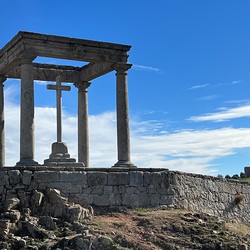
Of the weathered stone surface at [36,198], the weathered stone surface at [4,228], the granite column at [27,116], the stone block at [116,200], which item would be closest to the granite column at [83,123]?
the granite column at [27,116]

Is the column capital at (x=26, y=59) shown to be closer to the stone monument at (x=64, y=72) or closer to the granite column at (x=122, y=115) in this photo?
the stone monument at (x=64, y=72)

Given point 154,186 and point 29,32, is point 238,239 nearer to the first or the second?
point 154,186

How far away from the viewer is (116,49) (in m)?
20.2

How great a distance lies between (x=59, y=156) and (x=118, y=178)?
128 inches

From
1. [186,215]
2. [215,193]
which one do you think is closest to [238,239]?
[186,215]

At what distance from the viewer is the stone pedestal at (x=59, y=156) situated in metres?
19.4

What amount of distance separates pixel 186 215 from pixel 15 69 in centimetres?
967

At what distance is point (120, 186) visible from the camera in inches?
684

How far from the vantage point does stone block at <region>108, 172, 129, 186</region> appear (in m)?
17.3

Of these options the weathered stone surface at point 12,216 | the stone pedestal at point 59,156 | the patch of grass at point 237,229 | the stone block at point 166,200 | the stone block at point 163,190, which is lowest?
the patch of grass at point 237,229

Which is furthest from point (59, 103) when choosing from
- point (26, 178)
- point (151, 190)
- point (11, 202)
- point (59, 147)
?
point (11, 202)

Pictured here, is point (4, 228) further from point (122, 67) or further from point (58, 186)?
point (122, 67)

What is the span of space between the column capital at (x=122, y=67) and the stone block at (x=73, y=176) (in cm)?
495

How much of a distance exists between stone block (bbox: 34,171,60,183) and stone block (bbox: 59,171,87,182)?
0.16 meters
